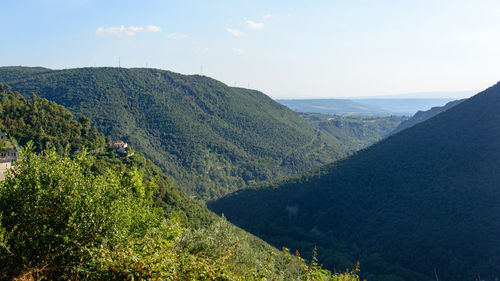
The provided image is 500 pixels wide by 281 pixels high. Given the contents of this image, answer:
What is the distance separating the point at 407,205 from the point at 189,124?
8720cm

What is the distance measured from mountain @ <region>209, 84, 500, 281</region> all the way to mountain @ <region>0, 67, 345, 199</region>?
31515mm

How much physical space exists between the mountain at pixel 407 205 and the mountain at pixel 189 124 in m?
31.5

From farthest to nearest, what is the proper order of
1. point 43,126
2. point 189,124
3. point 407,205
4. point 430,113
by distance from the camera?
1. point 430,113
2. point 189,124
3. point 407,205
4. point 43,126

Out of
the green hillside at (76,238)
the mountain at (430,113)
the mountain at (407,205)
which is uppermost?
the mountain at (430,113)

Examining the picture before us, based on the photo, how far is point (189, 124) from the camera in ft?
394

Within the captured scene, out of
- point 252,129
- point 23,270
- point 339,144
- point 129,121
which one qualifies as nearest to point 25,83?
point 129,121

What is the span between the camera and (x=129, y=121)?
343 feet

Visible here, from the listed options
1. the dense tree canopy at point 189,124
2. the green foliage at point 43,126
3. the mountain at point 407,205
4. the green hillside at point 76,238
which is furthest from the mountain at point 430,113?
the green hillside at point 76,238

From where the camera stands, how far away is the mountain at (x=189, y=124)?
100125mm

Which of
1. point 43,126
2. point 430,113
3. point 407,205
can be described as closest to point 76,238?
point 43,126

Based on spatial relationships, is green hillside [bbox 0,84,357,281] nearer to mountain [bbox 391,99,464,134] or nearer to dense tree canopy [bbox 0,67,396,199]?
dense tree canopy [bbox 0,67,396,199]

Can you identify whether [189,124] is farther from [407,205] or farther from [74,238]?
[74,238]

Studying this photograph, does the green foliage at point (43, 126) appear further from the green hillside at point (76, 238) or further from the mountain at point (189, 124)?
the mountain at point (189, 124)

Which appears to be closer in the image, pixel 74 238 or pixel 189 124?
pixel 74 238
